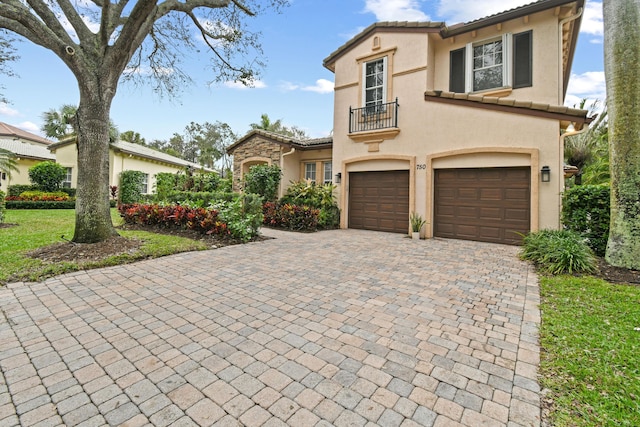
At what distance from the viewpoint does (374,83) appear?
1123 cm

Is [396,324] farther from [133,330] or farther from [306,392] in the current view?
[133,330]

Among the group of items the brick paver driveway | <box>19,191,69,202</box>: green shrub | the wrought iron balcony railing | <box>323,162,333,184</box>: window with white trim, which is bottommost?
the brick paver driveway

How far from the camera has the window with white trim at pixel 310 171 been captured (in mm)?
14031

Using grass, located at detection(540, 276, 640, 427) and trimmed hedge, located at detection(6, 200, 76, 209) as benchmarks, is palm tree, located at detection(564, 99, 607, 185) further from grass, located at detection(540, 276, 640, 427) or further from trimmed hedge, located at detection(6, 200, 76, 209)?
trimmed hedge, located at detection(6, 200, 76, 209)

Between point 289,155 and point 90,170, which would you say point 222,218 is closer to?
point 90,170

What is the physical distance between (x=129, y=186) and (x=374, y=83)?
16.3 metres

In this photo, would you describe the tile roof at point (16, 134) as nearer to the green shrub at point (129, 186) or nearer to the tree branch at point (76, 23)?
the green shrub at point (129, 186)

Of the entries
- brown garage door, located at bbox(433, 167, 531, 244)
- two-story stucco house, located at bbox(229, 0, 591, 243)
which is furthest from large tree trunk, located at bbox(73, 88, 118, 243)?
brown garage door, located at bbox(433, 167, 531, 244)

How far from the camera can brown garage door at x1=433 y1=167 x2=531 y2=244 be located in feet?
27.3

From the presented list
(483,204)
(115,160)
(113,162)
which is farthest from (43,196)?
(483,204)

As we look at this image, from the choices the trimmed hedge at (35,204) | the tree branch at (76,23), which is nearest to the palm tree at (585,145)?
the tree branch at (76,23)

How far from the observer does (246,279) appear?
4.96 m

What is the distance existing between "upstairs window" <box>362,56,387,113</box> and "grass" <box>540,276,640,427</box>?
8561 mm

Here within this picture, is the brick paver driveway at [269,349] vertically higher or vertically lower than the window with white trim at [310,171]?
lower
